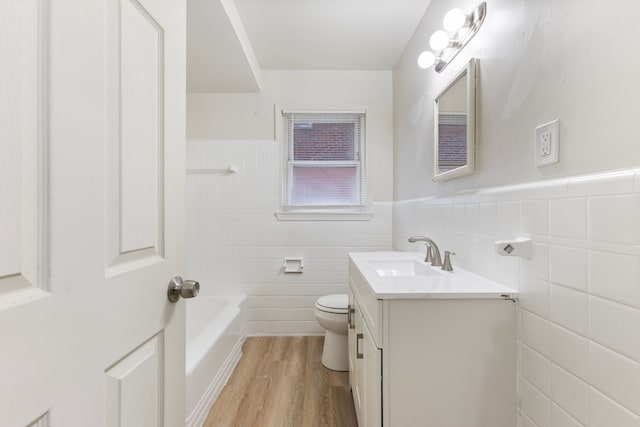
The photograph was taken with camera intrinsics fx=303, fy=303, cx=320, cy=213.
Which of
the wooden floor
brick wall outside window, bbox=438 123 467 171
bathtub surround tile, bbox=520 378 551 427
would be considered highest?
brick wall outside window, bbox=438 123 467 171

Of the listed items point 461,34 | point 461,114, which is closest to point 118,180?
point 461,114

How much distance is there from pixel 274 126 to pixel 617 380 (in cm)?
251

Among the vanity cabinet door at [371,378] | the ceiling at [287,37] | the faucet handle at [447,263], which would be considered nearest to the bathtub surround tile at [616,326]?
the vanity cabinet door at [371,378]

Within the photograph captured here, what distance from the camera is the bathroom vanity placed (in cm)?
95

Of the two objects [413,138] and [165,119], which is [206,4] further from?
[413,138]

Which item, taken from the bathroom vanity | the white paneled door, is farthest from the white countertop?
the white paneled door

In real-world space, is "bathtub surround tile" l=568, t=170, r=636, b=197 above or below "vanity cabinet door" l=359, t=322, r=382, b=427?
above

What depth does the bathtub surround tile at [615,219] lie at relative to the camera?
25.0 inches

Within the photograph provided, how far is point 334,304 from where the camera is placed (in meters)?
2.09

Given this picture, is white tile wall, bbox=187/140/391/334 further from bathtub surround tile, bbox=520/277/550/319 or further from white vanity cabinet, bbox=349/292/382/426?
bathtub surround tile, bbox=520/277/550/319

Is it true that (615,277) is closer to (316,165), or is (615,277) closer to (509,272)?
(509,272)

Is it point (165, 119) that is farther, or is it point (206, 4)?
point (206, 4)

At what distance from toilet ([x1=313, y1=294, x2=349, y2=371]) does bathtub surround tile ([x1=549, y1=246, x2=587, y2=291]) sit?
133 cm

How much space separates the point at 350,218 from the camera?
2.66 meters
